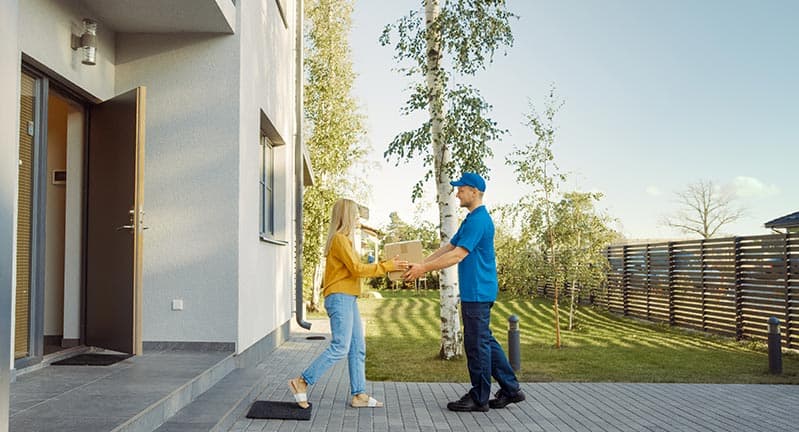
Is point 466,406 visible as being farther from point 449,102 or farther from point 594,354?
point 594,354

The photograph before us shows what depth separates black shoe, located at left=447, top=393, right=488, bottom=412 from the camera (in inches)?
238

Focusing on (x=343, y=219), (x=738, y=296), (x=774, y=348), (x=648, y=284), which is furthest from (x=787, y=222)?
(x=343, y=219)

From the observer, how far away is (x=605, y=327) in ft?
50.1

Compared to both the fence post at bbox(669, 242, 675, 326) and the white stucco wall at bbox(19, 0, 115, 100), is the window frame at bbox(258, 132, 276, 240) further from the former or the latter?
the fence post at bbox(669, 242, 675, 326)

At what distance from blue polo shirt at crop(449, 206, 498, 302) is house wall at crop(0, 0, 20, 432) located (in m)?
3.60

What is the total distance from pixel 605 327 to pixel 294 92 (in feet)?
25.2

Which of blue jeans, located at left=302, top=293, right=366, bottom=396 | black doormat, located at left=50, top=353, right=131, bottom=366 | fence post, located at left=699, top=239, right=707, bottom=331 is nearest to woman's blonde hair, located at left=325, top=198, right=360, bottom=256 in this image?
blue jeans, located at left=302, top=293, right=366, bottom=396

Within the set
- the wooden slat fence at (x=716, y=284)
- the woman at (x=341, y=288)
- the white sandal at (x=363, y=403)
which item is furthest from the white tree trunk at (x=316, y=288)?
the woman at (x=341, y=288)

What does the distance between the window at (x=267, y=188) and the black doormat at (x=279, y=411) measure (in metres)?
3.92

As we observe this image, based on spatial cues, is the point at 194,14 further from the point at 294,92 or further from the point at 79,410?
the point at 294,92

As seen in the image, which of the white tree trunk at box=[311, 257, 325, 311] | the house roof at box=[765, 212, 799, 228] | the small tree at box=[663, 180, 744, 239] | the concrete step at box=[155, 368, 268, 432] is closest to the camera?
the concrete step at box=[155, 368, 268, 432]

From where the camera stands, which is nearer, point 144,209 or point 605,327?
point 144,209

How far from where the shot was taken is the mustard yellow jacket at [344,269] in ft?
18.8

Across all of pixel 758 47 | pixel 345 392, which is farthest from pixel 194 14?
pixel 758 47
